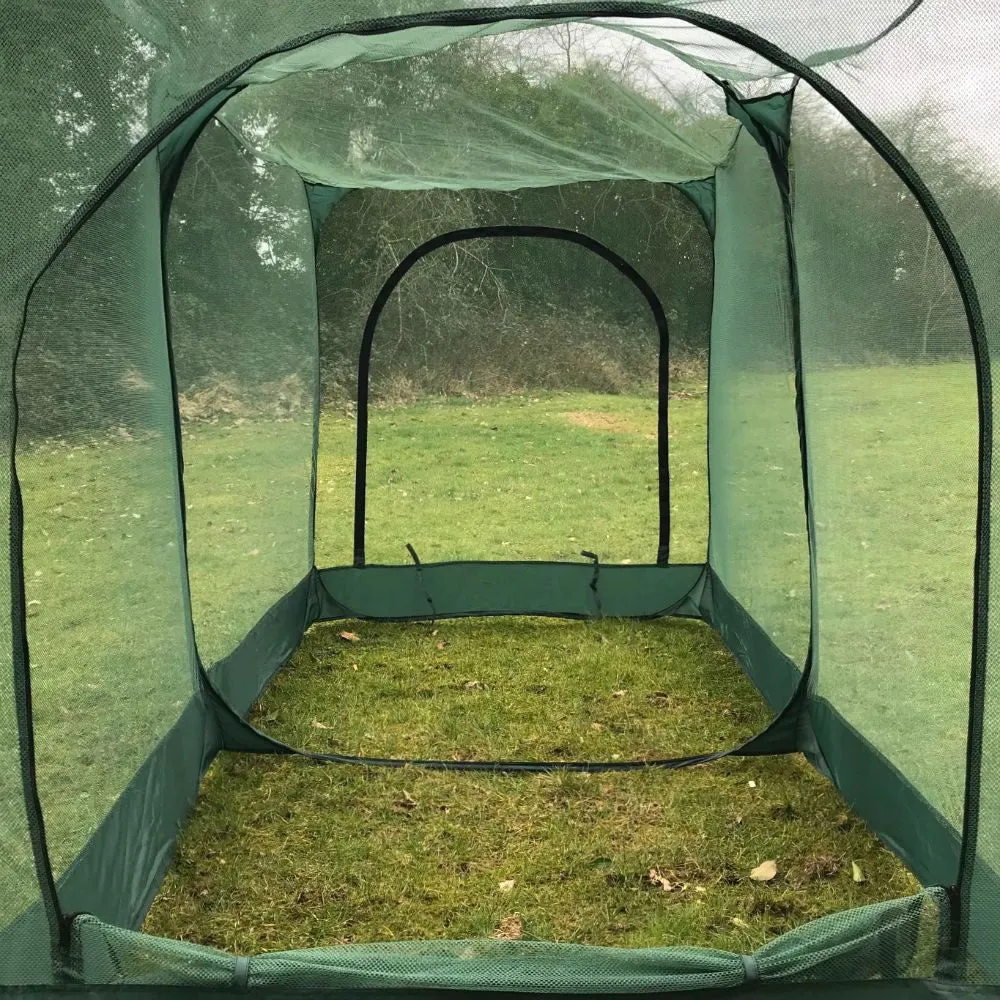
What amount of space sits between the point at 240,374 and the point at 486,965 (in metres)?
2.16

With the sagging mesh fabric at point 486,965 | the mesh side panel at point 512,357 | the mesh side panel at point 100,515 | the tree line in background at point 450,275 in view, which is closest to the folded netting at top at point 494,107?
the tree line in background at point 450,275

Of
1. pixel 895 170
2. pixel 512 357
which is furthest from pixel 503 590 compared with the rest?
pixel 895 170

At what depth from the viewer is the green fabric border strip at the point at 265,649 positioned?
3.40m

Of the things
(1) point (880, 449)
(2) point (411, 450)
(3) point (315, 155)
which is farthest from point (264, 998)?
(2) point (411, 450)

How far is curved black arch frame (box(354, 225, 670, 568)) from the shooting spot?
466 centimetres

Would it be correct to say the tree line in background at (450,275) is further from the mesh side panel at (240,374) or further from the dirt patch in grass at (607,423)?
the dirt patch in grass at (607,423)

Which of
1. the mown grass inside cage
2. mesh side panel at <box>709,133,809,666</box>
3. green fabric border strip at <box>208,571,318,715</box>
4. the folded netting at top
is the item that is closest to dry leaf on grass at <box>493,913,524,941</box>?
the mown grass inside cage

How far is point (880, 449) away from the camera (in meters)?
2.47

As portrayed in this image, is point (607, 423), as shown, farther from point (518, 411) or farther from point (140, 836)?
point (140, 836)

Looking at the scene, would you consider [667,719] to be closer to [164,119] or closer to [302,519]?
[302,519]

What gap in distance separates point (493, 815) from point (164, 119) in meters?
1.82

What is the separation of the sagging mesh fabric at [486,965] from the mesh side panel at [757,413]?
142 centimetres

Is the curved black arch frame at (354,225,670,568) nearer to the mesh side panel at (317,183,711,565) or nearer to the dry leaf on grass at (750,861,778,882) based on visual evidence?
the mesh side panel at (317,183,711,565)

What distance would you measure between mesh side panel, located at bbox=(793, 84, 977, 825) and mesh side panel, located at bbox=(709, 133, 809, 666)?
318mm
